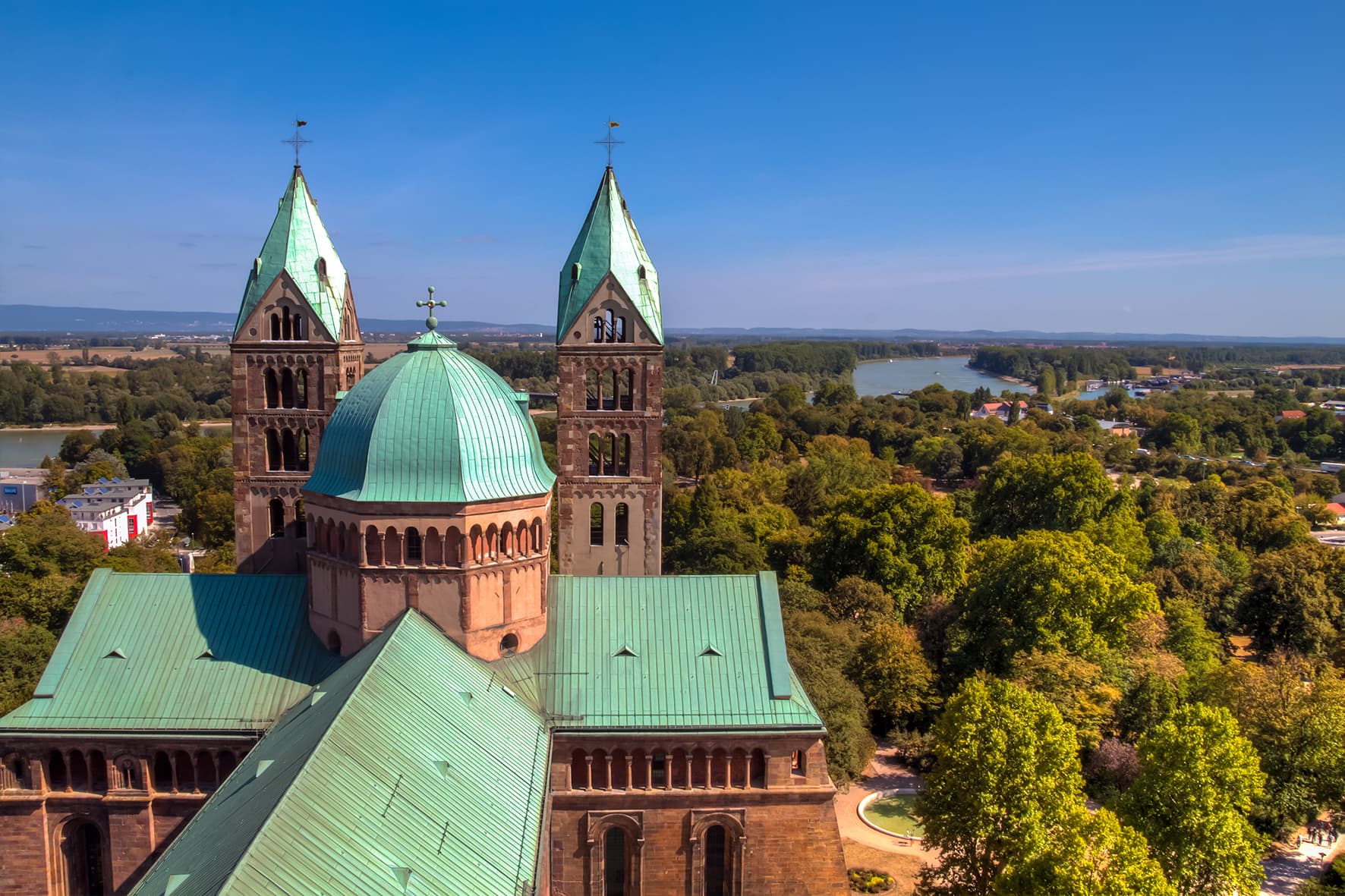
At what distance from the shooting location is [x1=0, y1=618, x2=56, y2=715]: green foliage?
50312 millimetres

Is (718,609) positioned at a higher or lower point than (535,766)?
higher

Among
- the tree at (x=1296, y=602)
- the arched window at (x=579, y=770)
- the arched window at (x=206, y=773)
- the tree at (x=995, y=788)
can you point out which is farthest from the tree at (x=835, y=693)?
the tree at (x=1296, y=602)

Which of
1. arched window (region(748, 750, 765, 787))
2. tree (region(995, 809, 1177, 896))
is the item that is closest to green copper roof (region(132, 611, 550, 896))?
arched window (region(748, 750, 765, 787))

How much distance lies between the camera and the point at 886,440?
5955 inches

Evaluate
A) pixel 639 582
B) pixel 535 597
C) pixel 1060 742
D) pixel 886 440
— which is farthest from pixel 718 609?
pixel 886 440

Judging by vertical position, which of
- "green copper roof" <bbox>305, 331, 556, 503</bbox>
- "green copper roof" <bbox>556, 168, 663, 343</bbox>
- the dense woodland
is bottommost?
the dense woodland

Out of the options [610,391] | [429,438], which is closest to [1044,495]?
[610,391]

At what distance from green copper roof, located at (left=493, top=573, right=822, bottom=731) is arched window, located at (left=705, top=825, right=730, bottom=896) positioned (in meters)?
4.15

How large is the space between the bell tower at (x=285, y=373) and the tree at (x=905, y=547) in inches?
1477

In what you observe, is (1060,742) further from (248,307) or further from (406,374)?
(248,307)

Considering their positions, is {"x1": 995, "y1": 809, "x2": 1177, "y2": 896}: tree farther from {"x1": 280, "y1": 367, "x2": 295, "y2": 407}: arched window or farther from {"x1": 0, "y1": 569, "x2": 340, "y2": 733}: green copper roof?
{"x1": 280, "y1": 367, "x2": 295, "y2": 407}: arched window

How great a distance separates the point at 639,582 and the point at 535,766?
9.96 meters

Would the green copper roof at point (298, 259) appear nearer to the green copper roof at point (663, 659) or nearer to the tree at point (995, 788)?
the green copper roof at point (663, 659)

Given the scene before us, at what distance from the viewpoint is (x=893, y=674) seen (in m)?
54.1
